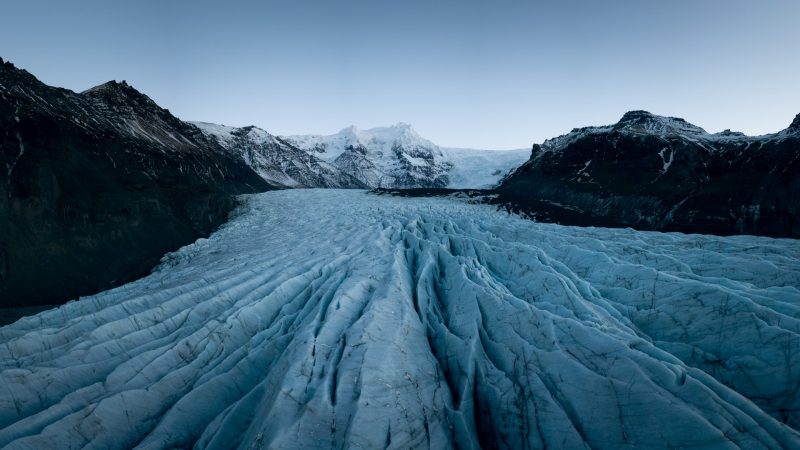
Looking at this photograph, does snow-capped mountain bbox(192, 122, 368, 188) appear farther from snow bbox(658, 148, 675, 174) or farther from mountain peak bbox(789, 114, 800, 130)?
mountain peak bbox(789, 114, 800, 130)

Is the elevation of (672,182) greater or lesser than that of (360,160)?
lesser

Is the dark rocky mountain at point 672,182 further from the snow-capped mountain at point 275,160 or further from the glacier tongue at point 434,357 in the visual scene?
the snow-capped mountain at point 275,160

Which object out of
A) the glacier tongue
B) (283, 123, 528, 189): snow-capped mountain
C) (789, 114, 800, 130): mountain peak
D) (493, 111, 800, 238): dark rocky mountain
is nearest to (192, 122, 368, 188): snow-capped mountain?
(283, 123, 528, 189): snow-capped mountain

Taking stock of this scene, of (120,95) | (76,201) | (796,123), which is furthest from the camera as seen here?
(120,95)

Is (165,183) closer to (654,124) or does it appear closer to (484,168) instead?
(654,124)

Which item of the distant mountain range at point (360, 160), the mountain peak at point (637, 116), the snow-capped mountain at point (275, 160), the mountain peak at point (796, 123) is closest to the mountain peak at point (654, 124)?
the mountain peak at point (637, 116)

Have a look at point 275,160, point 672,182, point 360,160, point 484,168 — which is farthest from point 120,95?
point 360,160
